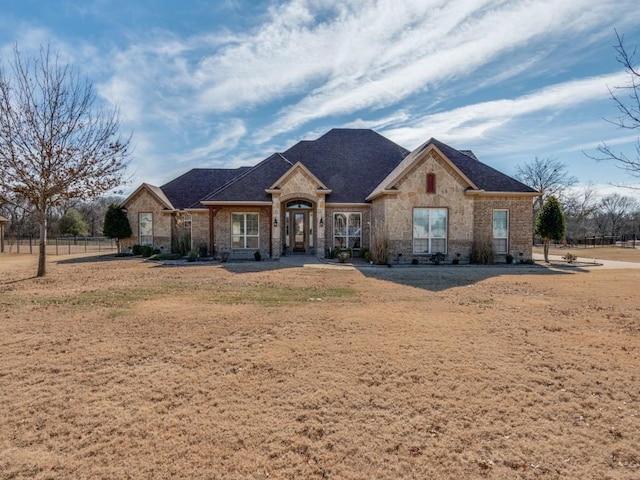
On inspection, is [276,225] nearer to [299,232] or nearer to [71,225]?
[299,232]

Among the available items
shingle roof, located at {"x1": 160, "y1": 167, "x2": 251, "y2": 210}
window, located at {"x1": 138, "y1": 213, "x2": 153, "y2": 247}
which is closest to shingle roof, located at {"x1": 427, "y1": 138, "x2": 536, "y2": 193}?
shingle roof, located at {"x1": 160, "y1": 167, "x2": 251, "y2": 210}

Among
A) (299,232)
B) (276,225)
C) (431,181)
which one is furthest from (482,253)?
(276,225)

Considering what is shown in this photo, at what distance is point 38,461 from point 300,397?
2486mm

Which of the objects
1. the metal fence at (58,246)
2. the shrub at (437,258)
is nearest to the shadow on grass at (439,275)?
the shrub at (437,258)

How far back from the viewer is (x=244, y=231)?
2173 cm

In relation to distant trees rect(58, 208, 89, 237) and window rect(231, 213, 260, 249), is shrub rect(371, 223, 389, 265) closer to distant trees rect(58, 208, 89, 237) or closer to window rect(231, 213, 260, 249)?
window rect(231, 213, 260, 249)

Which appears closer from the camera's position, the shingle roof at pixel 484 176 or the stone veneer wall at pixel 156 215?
the shingle roof at pixel 484 176

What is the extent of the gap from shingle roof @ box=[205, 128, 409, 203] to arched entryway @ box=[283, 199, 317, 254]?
1.62m

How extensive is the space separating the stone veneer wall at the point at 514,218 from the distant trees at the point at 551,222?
959mm

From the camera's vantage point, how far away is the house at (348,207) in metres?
19.1

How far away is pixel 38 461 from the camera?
10.1ft

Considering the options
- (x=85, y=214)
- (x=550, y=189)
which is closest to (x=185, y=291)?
(x=550, y=189)

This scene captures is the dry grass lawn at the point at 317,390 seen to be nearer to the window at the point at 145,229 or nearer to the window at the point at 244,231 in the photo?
the window at the point at 244,231

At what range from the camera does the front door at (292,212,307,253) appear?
73.9ft
